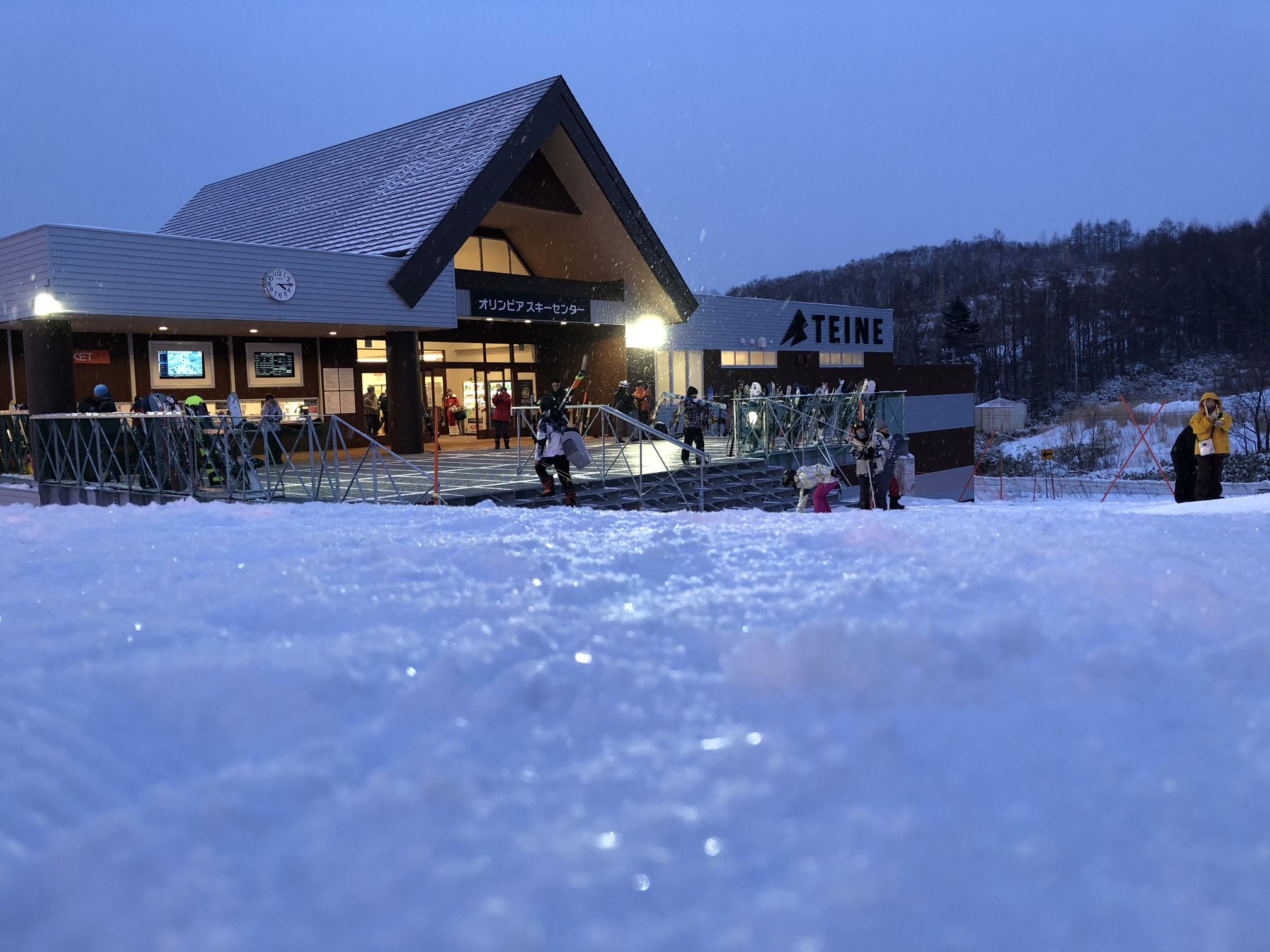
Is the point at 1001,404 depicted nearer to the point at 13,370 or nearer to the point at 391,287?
the point at 391,287

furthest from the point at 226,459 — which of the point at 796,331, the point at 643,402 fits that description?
the point at 796,331

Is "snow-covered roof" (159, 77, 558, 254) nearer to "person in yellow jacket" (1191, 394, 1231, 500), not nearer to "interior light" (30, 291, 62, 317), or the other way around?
"interior light" (30, 291, 62, 317)

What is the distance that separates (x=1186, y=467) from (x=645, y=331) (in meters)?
14.9

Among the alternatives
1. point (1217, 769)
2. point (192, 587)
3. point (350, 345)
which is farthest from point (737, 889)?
point (350, 345)

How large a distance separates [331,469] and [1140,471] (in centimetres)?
4923

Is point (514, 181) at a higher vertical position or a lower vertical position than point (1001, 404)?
higher

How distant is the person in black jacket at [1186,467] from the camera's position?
33.6 ft

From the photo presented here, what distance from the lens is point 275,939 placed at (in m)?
1.58

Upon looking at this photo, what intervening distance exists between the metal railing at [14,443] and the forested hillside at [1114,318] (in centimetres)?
6630

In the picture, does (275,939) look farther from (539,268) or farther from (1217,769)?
(539,268)

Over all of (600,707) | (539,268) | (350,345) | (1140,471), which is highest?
(539,268)

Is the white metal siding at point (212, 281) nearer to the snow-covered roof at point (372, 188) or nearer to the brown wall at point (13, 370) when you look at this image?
the snow-covered roof at point (372, 188)

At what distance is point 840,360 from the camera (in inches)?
1262

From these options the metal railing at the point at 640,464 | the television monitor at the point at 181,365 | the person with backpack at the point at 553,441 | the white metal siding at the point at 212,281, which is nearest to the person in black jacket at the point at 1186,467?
the metal railing at the point at 640,464
